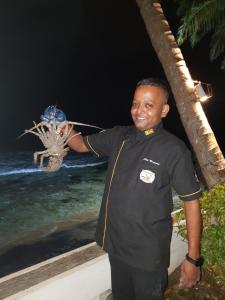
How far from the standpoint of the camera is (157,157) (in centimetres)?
277

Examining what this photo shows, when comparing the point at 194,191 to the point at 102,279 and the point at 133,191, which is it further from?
the point at 102,279

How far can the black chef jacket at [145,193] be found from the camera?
2.72 metres

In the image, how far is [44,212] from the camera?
1218cm

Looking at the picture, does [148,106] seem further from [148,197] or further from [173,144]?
[148,197]

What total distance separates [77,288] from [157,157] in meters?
1.65

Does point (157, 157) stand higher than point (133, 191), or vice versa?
point (157, 157)

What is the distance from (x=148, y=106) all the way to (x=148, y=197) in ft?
2.59

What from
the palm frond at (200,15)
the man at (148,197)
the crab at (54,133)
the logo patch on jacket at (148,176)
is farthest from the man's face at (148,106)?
the palm frond at (200,15)

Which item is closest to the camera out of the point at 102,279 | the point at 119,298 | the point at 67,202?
the point at 119,298

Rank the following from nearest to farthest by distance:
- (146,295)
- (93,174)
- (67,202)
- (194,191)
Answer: (194,191) → (146,295) → (67,202) → (93,174)

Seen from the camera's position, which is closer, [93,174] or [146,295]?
[146,295]

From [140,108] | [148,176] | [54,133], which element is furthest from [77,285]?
[140,108]

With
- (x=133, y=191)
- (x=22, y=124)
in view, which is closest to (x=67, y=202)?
(x=133, y=191)

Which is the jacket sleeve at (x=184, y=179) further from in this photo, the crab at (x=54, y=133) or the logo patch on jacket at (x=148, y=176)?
the crab at (x=54, y=133)
